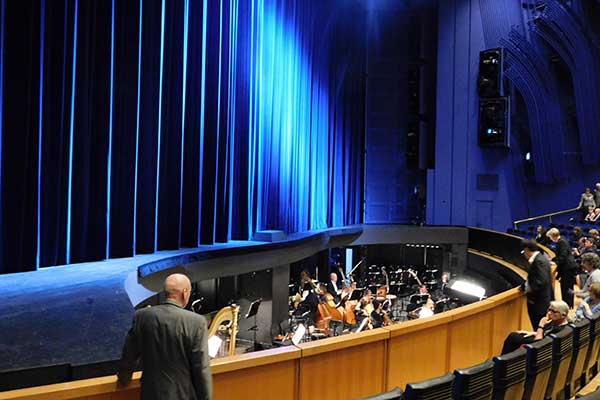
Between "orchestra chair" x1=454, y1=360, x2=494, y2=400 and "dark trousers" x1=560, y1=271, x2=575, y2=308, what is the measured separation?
411 centimetres

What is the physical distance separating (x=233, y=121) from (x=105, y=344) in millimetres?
8336

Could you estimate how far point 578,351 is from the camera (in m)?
4.43

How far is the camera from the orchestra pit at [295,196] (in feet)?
11.8

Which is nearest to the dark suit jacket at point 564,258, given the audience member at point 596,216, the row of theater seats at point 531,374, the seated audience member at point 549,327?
the row of theater seats at point 531,374

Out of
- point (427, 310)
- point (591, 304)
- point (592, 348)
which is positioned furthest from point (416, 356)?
point (427, 310)

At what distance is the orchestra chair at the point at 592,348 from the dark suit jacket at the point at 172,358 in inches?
136

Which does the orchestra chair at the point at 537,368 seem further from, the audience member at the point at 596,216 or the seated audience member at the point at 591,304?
the audience member at the point at 596,216

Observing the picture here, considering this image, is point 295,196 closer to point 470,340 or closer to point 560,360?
point 470,340

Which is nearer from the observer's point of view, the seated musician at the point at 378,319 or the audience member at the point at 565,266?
the audience member at the point at 565,266

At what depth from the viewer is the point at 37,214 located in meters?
6.68

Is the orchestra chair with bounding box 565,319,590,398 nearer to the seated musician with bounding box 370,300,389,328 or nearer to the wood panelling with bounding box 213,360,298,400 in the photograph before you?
the wood panelling with bounding box 213,360,298,400

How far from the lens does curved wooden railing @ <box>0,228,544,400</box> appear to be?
282 centimetres

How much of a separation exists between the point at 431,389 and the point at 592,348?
8.09 feet

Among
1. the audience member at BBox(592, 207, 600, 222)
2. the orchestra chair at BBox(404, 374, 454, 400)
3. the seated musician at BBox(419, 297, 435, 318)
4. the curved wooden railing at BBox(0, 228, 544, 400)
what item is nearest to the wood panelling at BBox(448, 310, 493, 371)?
the curved wooden railing at BBox(0, 228, 544, 400)
